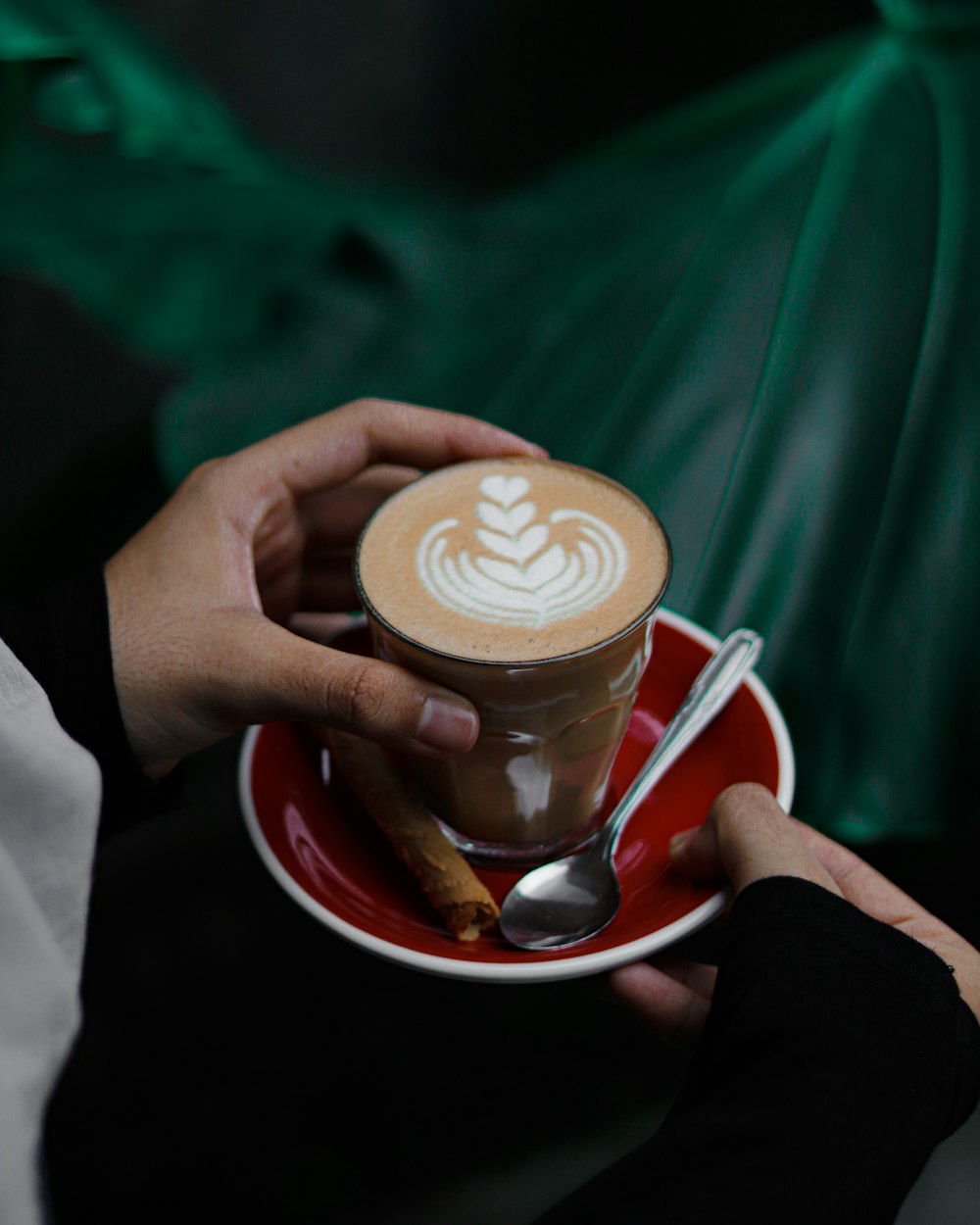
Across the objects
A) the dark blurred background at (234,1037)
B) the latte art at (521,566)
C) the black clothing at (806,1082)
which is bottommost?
the dark blurred background at (234,1037)

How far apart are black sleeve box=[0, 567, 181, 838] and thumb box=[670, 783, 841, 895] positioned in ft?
1.45

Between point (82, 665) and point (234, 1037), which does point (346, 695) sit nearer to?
point (82, 665)

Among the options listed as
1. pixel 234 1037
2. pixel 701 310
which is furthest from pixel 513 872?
pixel 701 310

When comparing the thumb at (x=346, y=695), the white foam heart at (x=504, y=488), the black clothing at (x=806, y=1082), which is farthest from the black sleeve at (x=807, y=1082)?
the white foam heart at (x=504, y=488)

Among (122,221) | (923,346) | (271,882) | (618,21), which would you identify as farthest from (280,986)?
(618,21)

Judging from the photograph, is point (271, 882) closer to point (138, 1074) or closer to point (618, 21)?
point (138, 1074)

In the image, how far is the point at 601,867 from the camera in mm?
861

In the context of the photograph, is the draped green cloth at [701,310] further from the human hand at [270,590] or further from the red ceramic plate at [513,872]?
the human hand at [270,590]

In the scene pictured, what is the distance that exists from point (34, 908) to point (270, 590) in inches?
19.9

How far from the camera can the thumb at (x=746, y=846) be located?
2.38 ft

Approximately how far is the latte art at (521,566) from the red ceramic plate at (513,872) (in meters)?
0.20

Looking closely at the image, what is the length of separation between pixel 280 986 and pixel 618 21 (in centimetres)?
160

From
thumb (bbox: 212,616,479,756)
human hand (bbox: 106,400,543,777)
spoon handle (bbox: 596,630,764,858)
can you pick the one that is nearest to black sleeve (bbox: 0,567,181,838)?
human hand (bbox: 106,400,543,777)

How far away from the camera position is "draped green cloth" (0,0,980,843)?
3.62 ft
